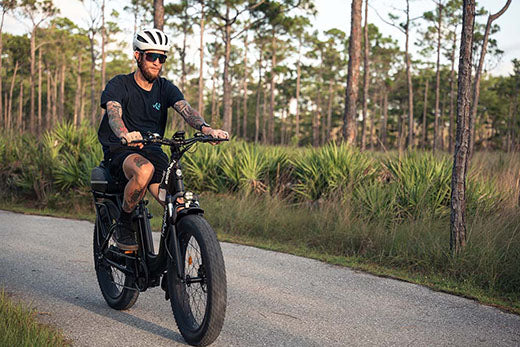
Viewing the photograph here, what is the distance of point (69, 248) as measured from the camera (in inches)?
282

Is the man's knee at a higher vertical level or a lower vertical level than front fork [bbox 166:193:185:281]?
higher

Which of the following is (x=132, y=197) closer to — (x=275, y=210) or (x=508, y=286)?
(x=508, y=286)

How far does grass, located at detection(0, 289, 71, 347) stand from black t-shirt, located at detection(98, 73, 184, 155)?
1.40 m

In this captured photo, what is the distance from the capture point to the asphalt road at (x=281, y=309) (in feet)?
12.7

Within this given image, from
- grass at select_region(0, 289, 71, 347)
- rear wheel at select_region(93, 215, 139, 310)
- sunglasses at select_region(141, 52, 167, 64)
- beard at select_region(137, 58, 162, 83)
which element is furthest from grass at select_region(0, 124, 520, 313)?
grass at select_region(0, 289, 71, 347)

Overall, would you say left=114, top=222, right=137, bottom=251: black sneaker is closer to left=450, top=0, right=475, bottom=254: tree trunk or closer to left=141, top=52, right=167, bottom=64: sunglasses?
left=141, top=52, right=167, bottom=64: sunglasses

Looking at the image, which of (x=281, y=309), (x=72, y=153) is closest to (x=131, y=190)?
(x=281, y=309)

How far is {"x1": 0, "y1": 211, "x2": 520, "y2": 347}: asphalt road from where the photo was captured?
3.87m

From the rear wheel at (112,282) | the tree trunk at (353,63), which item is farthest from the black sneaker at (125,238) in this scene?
the tree trunk at (353,63)

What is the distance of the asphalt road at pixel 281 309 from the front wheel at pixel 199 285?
0.22 m

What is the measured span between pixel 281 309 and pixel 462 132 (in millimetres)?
3431

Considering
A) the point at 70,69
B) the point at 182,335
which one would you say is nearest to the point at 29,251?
the point at 182,335

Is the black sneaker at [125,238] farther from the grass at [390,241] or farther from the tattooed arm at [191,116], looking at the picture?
the grass at [390,241]

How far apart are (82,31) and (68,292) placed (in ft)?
→ 189
